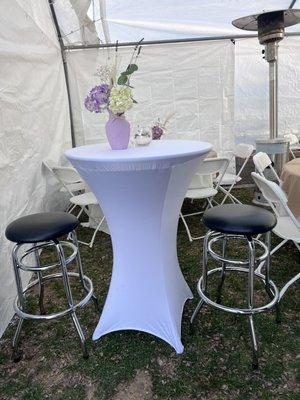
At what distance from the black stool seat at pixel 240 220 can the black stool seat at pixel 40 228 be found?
73cm

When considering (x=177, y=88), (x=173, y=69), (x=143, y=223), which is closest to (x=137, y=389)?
(x=143, y=223)

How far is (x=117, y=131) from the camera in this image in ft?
5.51

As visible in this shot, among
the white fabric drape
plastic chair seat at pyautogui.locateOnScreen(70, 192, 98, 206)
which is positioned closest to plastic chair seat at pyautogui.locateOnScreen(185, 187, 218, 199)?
plastic chair seat at pyautogui.locateOnScreen(70, 192, 98, 206)

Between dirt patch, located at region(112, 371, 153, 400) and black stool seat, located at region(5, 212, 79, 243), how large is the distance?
82 cm

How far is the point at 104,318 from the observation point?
185cm

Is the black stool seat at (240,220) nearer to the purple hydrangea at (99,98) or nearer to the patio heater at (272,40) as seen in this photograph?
the purple hydrangea at (99,98)

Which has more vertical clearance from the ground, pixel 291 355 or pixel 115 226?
pixel 115 226

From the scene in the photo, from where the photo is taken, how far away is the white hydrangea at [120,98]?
1.55 m

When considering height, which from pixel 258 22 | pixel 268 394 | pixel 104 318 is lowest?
pixel 268 394

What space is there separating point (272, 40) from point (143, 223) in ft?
10.3

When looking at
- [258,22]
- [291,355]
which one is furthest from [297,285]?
[258,22]

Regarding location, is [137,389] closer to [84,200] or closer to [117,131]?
[117,131]

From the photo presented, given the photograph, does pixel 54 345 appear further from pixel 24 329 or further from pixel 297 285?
pixel 297 285

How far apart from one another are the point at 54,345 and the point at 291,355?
4.34 ft
